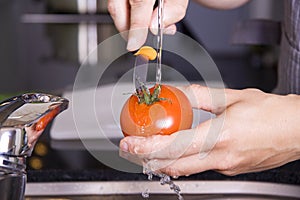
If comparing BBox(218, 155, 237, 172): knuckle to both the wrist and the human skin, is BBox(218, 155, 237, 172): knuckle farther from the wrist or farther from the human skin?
the human skin

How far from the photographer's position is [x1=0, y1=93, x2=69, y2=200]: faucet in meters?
0.59

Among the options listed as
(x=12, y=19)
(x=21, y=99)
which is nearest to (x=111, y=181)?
(x=21, y=99)

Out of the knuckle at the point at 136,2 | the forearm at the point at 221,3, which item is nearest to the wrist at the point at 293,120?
the knuckle at the point at 136,2

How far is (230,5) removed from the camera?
1331 millimetres

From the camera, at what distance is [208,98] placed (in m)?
0.80

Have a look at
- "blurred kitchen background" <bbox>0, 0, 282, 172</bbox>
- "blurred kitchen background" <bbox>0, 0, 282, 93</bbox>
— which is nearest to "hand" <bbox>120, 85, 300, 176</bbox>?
"blurred kitchen background" <bbox>0, 0, 282, 172</bbox>

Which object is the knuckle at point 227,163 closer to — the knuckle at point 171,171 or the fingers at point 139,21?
the knuckle at point 171,171

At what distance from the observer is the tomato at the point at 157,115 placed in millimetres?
729

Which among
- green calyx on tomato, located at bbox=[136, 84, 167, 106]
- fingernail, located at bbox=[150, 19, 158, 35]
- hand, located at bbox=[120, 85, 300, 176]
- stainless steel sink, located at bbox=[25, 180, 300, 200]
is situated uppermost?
fingernail, located at bbox=[150, 19, 158, 35]

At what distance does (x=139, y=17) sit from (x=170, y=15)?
57mm

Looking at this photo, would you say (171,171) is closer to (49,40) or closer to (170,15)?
(170,15)

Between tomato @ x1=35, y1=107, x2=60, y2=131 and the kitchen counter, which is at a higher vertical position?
tomato @ x1=35, y1=107, x2=60, y2=131

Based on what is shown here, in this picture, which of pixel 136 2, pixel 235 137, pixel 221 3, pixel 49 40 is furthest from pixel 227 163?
pixel 49 40

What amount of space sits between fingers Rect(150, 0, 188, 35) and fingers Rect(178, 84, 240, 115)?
0.11 m
